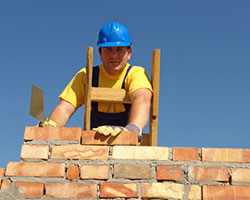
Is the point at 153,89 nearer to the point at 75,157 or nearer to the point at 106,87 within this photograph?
the point at 106,87

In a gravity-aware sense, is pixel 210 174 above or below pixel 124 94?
below

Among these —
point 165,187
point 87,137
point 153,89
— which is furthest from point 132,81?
point 165,187

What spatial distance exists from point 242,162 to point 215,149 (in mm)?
190

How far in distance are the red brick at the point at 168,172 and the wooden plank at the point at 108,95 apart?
822mm

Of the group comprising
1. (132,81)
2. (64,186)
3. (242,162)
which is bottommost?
(64,186)

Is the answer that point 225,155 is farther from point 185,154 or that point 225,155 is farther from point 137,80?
point 137,80

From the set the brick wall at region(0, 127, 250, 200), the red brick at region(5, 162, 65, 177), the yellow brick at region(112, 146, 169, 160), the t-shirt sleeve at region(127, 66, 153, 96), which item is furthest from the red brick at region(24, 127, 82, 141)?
the t-shirt sleeve at region(127, 66, 153, 96)

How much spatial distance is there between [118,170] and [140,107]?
0.70 metres

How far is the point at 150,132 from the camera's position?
2.94 m

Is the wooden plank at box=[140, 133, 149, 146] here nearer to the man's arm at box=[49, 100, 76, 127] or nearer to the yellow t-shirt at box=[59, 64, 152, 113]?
the yellow t-shirt at box=[59, 64, 152, 113]

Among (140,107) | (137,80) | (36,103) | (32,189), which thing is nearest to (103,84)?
(137,80)

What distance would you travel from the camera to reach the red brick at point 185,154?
94.4 inches

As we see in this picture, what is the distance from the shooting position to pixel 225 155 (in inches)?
95.4

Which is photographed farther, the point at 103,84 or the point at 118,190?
the point at 103,84
